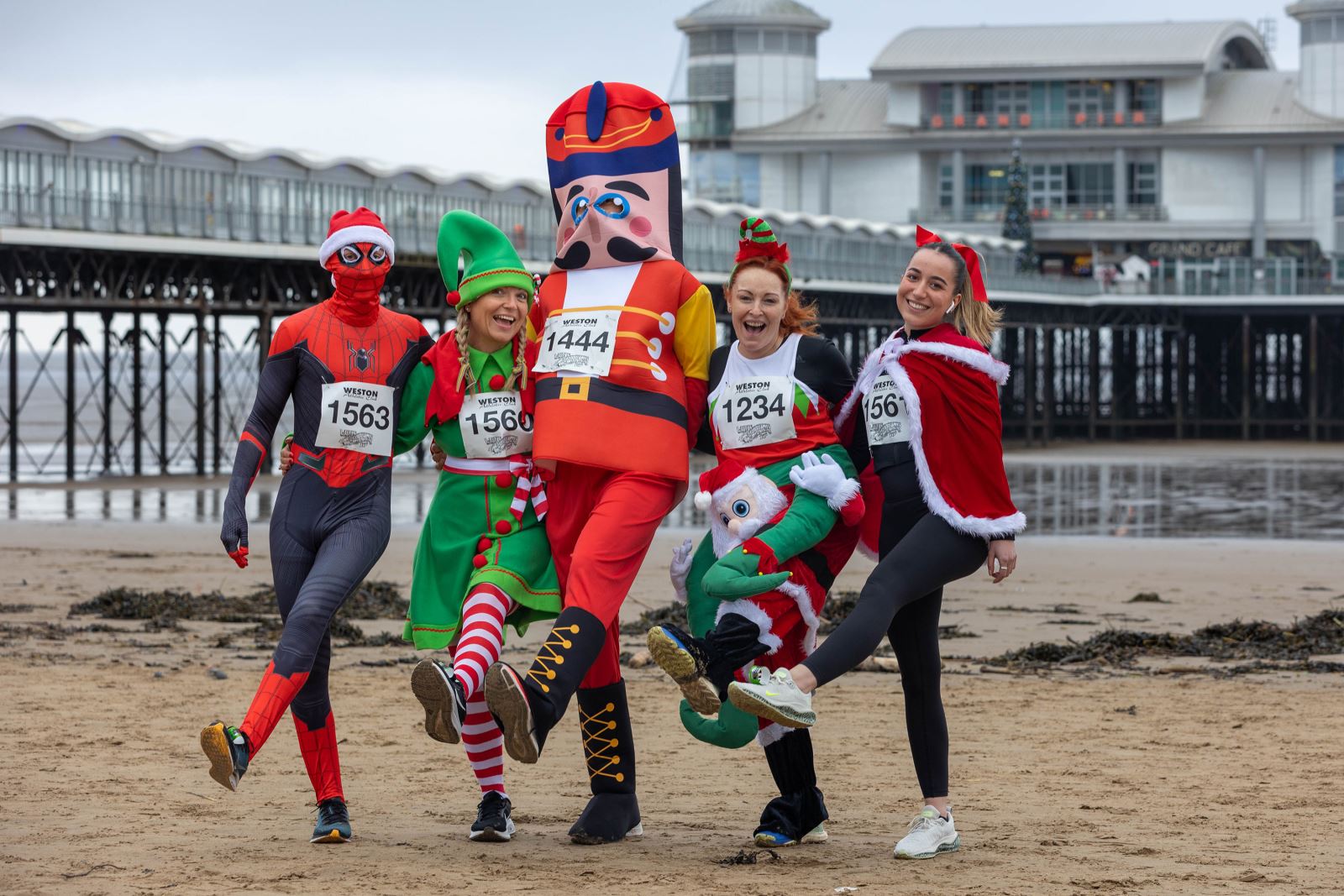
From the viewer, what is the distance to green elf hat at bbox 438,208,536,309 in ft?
20.9

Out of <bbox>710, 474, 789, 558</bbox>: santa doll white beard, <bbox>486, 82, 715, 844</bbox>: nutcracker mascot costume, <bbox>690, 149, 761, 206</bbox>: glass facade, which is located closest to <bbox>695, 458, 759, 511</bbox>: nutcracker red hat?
<bbox>710, 474, 789, 558</bbox>: santa doll white beard

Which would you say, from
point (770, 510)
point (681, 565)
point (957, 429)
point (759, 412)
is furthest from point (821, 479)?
point (681, 565)

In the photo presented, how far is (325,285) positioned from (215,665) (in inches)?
938

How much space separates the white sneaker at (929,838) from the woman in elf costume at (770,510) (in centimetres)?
38

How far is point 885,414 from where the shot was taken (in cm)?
604

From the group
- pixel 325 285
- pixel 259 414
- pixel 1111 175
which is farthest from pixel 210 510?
pixel 1111 175

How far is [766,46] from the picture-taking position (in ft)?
219

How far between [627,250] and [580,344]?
1.19 feet

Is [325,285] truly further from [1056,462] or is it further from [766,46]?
[766,46]

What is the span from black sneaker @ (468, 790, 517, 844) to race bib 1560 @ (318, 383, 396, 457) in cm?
118

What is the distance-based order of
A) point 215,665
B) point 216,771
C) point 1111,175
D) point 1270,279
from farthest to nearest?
point 1111,175
point 1270,279
point 215,665
point 216,771

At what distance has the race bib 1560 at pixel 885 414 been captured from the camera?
5992mm

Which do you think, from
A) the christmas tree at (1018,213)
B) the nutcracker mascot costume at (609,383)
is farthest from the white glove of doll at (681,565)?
the christmas tree at (1018,213)

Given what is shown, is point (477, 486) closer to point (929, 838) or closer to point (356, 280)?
point (356, 280)
